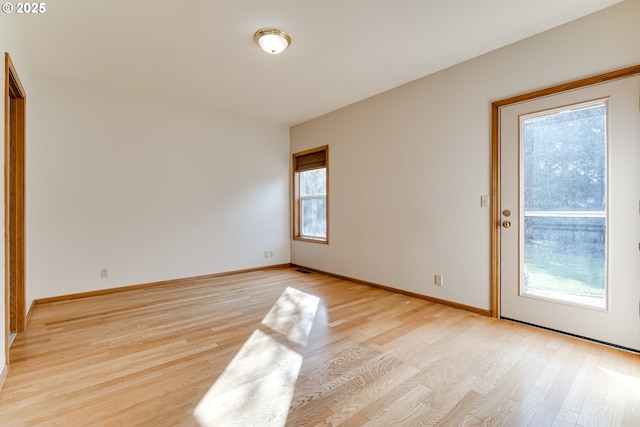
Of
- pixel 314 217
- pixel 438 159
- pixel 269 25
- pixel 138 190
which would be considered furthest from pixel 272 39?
pixel 314 217

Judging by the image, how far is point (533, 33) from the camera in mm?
2600

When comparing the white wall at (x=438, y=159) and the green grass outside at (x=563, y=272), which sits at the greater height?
the white wall at (x=438, y=159)

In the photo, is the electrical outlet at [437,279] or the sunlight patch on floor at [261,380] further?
the electrical outlet at [437,279]

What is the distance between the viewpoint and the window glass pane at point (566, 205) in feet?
7.73

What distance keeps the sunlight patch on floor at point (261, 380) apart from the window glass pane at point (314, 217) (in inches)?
93.2

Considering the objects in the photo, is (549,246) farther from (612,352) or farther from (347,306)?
(347,306)

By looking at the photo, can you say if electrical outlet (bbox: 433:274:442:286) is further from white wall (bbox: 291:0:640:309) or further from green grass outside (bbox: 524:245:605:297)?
green grass outside (bbox: 524:245:605:297)

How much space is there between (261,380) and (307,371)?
0.99 ft

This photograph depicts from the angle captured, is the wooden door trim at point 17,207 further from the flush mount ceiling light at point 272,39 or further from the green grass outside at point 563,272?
the green grass outside at point 563,272

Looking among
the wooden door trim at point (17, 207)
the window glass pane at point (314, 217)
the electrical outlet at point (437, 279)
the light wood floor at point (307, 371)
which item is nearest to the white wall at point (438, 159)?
the electrical outlet at point (437, 279)

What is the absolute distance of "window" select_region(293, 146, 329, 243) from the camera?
5.03 meters

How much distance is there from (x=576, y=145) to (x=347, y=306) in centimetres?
254

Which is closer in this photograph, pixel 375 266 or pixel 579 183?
pixel 579 183

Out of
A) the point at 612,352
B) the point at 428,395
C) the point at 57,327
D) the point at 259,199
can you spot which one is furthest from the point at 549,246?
the point at 57,327
